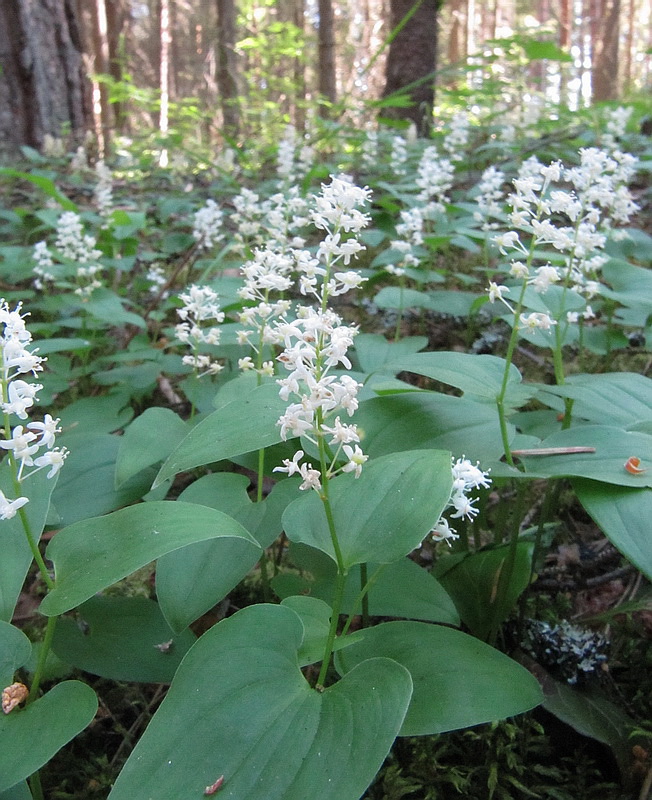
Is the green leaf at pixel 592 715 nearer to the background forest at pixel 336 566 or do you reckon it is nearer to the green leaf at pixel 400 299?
the background forest at pixel 336 566

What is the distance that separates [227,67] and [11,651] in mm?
11432

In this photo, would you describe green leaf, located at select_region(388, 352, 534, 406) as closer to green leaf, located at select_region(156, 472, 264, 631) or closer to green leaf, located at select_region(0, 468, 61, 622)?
green leaf, located at select_region(156, 472, 264, 631)

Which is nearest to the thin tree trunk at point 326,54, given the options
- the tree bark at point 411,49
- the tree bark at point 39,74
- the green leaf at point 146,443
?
the tree bark at point 411,49

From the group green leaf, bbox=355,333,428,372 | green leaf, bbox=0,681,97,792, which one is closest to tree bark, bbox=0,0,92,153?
green leaf, bbox=355,333,428,372

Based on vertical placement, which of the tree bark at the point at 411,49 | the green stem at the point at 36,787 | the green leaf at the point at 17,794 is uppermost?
the tree bark at the point at 411,49

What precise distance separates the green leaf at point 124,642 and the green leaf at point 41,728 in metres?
0.24

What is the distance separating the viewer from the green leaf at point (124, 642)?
5.47 feet

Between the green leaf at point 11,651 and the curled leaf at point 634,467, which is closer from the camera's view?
the green leaf at point 11,651

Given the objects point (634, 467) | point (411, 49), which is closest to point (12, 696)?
point (634, 467)

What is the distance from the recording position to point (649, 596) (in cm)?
202

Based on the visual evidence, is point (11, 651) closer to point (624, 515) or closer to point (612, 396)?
point (624, 515)

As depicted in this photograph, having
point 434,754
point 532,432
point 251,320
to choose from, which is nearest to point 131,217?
point 251,320

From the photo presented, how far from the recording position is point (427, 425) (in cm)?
200

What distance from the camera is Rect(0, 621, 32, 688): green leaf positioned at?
144cm
